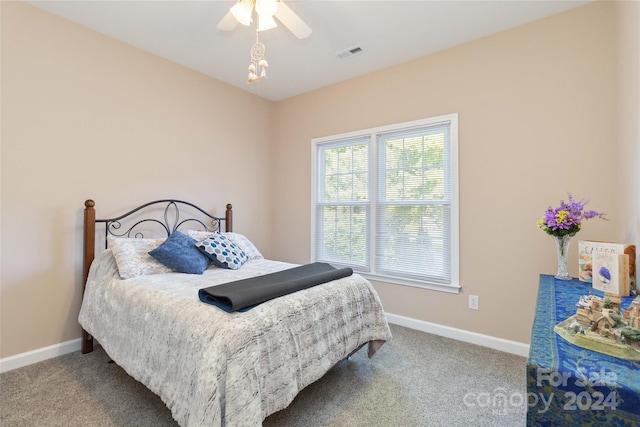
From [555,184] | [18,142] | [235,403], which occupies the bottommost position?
[235,403]

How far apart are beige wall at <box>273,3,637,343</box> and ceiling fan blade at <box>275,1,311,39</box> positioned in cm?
109

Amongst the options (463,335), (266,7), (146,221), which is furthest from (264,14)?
→ (463,335)

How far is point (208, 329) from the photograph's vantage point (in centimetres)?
140

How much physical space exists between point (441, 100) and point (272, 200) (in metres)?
2.50

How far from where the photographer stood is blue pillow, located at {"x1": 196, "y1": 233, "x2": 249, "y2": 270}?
2.62 meters

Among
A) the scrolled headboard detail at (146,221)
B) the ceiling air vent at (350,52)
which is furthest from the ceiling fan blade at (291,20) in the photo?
the scrolled headboard detail at (146,221)

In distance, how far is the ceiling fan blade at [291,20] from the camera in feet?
6.18

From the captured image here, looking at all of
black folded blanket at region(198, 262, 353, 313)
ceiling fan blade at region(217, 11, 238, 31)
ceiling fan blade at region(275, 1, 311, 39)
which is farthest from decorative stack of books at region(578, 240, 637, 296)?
ceiling fan blade at region(217, 11, 238, 31)

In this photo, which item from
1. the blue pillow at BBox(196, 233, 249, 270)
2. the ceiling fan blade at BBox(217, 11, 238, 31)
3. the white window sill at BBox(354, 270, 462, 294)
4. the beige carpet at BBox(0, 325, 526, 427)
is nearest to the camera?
the beige carpet at BBox(0, 325, 526, 427)

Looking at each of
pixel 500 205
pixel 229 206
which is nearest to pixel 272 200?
pixel 229 206

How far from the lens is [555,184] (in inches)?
91.7

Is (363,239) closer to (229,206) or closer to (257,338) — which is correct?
(229,206)

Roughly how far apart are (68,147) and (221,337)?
90.0 inches

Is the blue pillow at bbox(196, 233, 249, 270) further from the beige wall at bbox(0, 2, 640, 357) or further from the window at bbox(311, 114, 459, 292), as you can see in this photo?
the window at bbox(311, 114, 459, 292)
